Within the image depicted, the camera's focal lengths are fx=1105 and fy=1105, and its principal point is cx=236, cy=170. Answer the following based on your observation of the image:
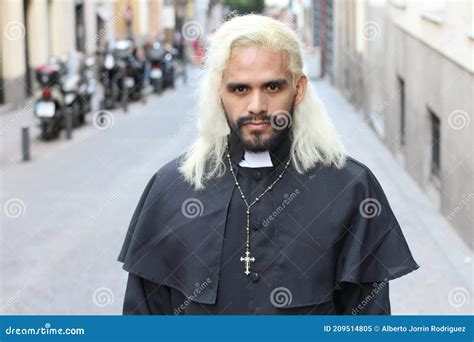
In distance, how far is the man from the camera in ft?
10.1

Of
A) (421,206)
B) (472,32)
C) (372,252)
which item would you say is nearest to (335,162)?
(372,252)

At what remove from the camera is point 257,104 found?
9.93 feet

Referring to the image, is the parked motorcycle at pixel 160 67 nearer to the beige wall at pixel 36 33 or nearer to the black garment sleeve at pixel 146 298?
the beige wall at pixel 36 33

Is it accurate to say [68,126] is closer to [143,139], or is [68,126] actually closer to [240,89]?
[143,139]

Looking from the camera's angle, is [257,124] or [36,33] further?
[36,33]

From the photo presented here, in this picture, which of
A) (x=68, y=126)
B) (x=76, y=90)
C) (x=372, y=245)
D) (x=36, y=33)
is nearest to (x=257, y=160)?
(x=372, y=245)

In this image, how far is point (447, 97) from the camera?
34.0 ft

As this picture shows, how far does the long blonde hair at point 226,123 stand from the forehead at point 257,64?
16 mm

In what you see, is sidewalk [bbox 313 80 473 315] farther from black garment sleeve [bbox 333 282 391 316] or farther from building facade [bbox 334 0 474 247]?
black garment sleeve [bbox 333 282 391 316]

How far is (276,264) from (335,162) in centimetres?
36

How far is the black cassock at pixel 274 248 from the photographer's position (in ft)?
10.2

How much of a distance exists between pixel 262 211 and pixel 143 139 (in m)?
14.4

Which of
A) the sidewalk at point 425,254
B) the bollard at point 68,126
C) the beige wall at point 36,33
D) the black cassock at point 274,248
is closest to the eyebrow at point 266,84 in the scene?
the black cassock at point 274,248
